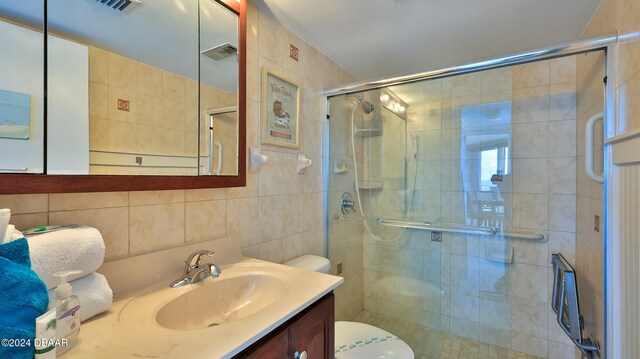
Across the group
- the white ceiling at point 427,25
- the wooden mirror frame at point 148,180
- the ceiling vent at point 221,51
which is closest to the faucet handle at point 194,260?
the wooden mirror frame at point 148,180

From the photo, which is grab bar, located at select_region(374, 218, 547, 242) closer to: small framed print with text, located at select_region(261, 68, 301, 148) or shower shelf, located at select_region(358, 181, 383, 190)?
shower shelf, located at select_region(358, 181, 383, 190)

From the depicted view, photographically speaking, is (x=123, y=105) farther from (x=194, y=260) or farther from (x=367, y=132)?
(x=367, y=132)

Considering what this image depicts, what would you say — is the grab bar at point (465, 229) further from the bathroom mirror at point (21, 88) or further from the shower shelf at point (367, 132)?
the bathroom mirror at point (21, 88)

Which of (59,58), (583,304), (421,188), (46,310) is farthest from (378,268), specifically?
(59,58)

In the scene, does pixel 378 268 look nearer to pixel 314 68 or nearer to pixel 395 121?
pixel 395 121

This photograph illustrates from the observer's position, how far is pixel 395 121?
1.99 m

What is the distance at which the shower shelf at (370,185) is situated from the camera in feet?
6.82

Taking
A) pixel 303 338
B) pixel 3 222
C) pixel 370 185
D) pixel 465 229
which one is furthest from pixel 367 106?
pixel 3 222

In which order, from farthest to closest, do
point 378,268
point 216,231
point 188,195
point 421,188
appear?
1. point 378,268
2. point 421,188
3. point 216,231
4. point 188,195

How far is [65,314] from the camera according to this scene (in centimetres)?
57

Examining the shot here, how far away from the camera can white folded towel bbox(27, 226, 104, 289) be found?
0.60 meters

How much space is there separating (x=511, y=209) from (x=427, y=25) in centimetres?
137

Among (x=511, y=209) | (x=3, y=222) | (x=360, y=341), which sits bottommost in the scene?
(x=360, y=341)

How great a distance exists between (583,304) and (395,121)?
5.34 feet
